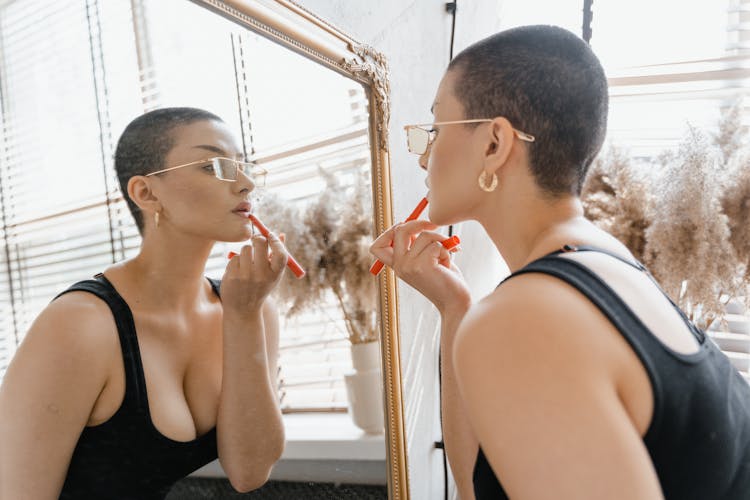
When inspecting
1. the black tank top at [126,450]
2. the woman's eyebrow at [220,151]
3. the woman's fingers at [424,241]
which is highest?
the woman's eyebrow at [220,151]

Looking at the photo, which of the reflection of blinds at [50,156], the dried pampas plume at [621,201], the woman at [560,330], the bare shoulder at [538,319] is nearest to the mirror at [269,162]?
the reflection of blinds at [50,156]

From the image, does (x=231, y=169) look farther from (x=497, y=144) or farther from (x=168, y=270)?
(x=497, y=144)

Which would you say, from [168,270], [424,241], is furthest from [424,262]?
[168,270]

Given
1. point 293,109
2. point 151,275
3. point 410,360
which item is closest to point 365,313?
point 410,360

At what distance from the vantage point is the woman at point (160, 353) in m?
0.59

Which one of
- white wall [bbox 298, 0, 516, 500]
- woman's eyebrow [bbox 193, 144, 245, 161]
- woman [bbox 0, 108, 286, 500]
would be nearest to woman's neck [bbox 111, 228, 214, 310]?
woman [bbox 0, 108, 286, 500]

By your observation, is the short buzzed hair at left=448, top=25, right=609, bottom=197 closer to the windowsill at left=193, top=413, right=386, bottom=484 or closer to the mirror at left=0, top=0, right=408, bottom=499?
the mirror at left=0, top=0, right=408, bottom=499

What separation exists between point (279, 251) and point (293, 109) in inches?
9.6

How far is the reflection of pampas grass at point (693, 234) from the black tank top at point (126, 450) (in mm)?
1304

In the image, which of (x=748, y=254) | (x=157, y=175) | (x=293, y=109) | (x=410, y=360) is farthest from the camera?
(x=748, y=254)

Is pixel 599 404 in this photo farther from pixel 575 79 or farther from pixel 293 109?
pixel 293 109

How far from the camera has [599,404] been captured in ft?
1.69

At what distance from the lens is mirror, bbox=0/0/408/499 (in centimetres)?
59

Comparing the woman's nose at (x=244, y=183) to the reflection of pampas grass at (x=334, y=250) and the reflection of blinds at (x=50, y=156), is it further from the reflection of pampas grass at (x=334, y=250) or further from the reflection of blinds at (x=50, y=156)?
the reflection of blinds at (x=50, y=156)
